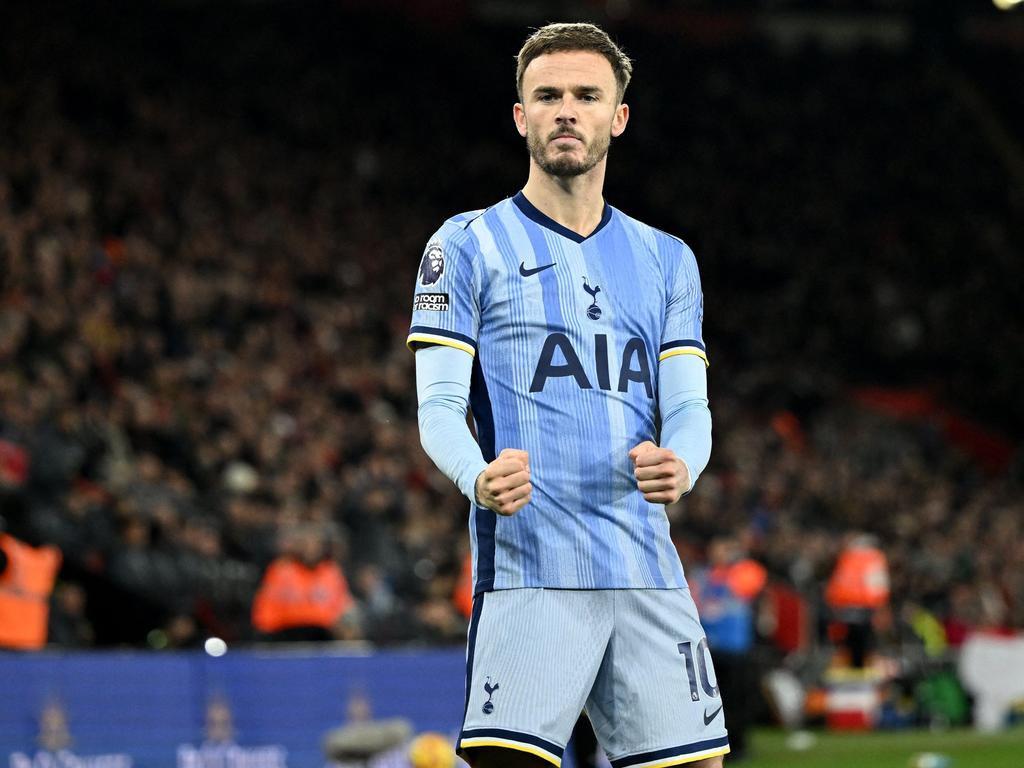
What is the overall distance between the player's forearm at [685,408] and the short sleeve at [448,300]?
0.44m

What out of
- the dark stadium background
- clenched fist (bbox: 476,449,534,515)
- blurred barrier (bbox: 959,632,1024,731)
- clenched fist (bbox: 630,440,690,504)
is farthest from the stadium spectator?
clenched fist (bbox: 476,449,534,515)

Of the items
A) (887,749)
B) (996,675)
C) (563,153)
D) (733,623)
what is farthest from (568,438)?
(996,675)

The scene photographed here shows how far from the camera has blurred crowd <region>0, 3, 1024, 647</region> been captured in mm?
13938

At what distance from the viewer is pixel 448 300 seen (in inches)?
141

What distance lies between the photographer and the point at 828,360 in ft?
89.1

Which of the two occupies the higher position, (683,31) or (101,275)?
(683,31)

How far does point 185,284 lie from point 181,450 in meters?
2.42

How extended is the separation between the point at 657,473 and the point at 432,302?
2.04 ft

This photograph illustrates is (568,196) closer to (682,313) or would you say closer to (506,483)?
(682,313)

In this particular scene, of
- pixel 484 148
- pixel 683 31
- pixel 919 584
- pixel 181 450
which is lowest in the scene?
pixel 919 584

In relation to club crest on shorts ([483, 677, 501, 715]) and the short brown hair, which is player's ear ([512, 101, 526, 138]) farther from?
club crest on shorts ([483, 677, 501, 715])

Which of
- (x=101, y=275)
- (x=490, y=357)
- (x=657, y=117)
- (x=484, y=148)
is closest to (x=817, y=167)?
(x=657, y=117)

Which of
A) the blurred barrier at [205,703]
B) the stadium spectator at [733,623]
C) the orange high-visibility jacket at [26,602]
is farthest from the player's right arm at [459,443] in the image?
the stadium spectator at [733,623]

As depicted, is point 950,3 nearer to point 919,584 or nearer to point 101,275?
point 919,584
